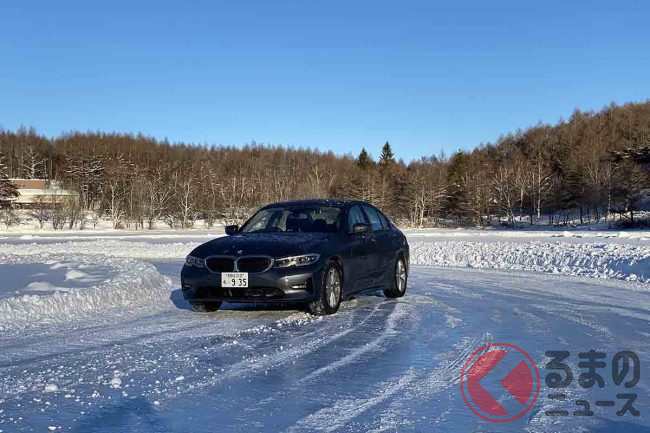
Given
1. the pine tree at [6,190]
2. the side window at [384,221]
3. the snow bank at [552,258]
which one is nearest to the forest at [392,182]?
the pine tree at [6,190]

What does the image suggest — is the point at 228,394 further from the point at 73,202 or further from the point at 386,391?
the point at 73,202

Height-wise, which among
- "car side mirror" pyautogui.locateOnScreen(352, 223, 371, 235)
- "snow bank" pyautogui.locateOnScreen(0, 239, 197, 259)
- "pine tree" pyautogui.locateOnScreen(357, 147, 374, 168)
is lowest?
"snow bank" pyautogui.locateOnScreen(0, 239, 197, 259)

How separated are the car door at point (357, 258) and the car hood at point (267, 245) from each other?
477 mm

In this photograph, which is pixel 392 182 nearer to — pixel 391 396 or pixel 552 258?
pixel 552 258

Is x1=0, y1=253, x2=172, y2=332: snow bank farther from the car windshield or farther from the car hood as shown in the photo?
the car windshield

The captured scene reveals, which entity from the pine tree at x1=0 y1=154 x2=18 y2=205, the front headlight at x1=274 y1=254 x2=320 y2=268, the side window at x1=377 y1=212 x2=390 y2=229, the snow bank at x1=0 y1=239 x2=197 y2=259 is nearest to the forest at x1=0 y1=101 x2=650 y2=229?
the pine tree at x1=0 y1=154 x2=18 y2=205

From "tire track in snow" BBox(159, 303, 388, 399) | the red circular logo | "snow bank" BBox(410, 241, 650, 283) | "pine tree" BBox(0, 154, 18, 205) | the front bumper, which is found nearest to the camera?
the red circular logo

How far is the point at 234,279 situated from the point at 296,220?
6.31ft

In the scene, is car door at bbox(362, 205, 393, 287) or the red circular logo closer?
the red circular logo

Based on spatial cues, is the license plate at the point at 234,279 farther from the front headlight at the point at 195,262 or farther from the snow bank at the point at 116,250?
the snow bank at the point at 116,250

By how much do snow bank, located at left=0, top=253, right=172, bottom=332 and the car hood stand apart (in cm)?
180

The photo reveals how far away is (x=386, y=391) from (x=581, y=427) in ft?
4.57

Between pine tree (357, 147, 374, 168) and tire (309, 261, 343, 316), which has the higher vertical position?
pine tree (357, 147, 374, 168)

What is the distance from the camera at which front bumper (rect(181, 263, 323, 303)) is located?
7969mm
